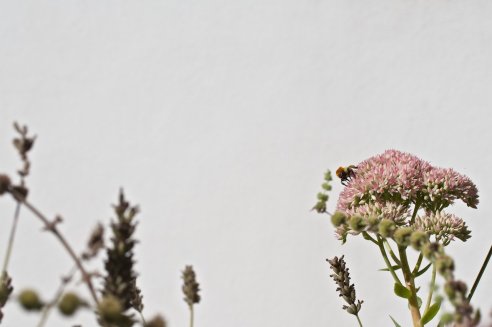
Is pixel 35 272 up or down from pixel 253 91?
down

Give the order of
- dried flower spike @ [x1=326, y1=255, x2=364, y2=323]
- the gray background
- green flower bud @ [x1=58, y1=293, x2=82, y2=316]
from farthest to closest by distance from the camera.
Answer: the gray background, dried flower spike @ [x1=326, y1=255, x2=364, y2=323], green flower bud @ [x1=58, y1=293, x2=82, y2=316]

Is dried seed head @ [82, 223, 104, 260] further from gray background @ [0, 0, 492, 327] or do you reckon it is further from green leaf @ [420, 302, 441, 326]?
gray background @ [0, 0, 492, 327]

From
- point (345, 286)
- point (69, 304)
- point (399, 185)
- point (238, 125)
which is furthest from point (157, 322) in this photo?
point (238, 125)

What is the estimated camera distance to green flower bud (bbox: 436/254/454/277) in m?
0.18

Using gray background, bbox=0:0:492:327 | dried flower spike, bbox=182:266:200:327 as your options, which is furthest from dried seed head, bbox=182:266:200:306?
gray background, bbox=0:0:492:327

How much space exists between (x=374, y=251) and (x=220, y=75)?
75cm

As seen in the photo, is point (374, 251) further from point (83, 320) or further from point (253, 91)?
point (83, 320)

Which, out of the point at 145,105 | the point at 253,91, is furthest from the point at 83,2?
the point at 253,91

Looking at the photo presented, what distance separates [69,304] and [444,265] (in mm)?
110

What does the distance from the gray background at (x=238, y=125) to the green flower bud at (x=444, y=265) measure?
149 centimetres

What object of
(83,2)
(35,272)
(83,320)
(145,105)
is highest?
(83,2)

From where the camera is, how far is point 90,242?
0.15 meters

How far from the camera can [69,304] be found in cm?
12

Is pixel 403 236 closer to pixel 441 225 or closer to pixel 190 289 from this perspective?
pixel 190 289
